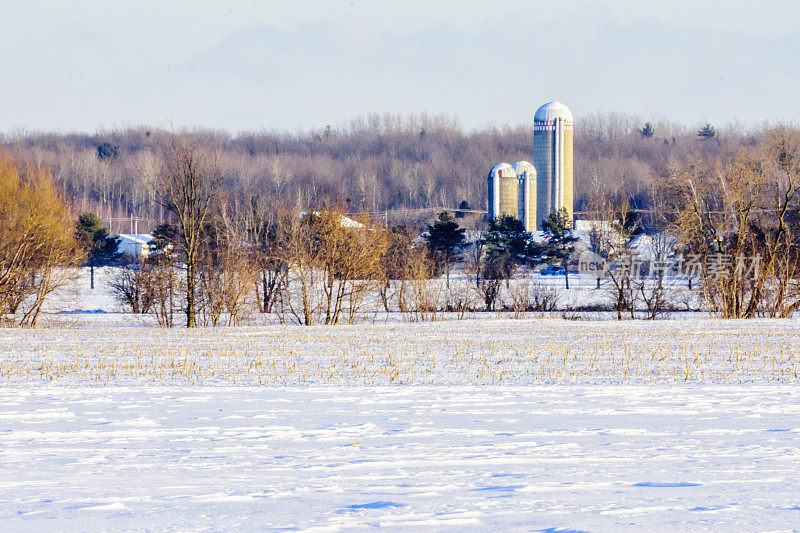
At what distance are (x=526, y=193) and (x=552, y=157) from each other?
19.6ft

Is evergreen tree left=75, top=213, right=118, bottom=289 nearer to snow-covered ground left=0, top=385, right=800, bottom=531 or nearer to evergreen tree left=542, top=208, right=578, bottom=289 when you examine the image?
evergreen tree left=542, top=208, right=578, bottom=289

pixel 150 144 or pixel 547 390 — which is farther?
pixel 150 144

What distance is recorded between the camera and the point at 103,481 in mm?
8508

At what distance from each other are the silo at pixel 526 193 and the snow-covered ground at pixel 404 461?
88.7 metres

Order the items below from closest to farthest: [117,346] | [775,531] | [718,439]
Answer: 1. [775,531]
2. [718,439]
3. [117,346]

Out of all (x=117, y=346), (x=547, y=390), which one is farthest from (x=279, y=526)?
(x=117, y=346)

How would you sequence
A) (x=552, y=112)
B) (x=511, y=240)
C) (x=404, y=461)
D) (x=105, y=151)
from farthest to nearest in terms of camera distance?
(x=105, y=151) < (x=552, y=112) < (x=511, y=240) < (x=404, y=461)

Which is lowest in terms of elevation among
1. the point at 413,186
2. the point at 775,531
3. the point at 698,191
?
the point at 775,531

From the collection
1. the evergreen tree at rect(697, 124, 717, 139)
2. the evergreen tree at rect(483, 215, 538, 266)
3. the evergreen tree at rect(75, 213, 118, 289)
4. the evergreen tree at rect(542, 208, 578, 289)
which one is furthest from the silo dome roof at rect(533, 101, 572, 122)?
the evergreen tree at rect(697, 124, 717, 139)

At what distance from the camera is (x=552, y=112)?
105750 mm

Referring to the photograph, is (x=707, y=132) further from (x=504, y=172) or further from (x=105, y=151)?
(x=105, y=151)

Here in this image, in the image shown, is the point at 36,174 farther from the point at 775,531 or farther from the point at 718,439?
the point at 775,531

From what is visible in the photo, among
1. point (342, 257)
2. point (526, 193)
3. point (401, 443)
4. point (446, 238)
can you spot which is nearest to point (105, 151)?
point (526, 193)

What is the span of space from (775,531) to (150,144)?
146144mm
